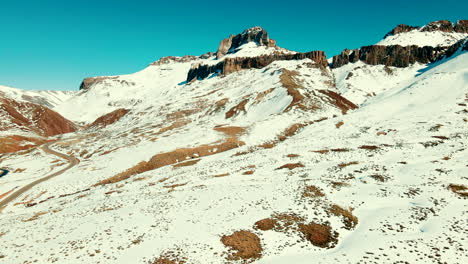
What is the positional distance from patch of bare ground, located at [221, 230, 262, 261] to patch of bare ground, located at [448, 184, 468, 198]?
22.6 metres

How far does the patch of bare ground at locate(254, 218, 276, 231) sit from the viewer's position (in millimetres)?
22281

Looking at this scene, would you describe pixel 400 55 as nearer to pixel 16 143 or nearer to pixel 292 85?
pixel 292 85

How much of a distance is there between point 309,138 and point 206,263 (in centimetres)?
5163

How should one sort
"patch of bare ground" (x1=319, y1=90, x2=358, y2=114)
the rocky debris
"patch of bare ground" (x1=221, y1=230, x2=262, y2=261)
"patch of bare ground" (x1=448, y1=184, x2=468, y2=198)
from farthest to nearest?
the rocky debris → "patch of bare ground" (x1=319, y1=90, x2=358, y2=114) → "patch of bare ground" (x1=448, y1=184, x2=468, y2=198) → "patch of bare ground" (x1=221, y1=230, x2=262, y2=261)

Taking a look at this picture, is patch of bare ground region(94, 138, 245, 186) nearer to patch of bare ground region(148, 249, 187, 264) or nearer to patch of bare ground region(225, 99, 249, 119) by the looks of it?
patch of bare ground region(148, 249, 187, 264)

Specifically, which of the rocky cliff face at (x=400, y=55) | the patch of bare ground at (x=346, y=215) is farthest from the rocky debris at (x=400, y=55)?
the patch of bare ground at (x=346, y=215)

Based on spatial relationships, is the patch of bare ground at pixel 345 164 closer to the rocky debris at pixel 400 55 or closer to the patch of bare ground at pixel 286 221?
the patch of bare ground at pixel 286 221

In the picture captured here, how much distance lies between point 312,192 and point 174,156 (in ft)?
148

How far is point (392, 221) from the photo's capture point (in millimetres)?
22250

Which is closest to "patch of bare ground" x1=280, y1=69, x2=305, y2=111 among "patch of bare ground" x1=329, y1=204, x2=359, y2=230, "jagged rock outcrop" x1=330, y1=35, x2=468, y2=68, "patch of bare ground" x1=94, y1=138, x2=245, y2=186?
"patch of bare ground" x1=94, y1=138, x2=245, y2=186

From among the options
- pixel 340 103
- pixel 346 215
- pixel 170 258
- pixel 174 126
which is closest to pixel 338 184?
pixel 346 215

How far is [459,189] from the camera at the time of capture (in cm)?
2717

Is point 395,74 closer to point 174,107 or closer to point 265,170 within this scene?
point 174,107

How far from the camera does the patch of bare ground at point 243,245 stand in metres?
18.9
